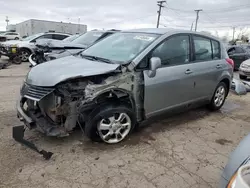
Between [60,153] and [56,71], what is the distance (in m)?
1.13

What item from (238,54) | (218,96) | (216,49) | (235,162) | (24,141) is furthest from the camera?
(238,54)

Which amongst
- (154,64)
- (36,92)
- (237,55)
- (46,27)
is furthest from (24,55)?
(46,27)

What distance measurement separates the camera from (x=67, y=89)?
10.1 ft

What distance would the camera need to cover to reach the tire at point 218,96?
5.00m

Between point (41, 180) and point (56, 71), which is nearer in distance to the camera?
point (41, 180)

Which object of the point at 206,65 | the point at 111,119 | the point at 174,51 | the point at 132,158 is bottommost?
the point at 132,158

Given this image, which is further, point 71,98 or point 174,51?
point 174,51

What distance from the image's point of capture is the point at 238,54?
12.4 meters

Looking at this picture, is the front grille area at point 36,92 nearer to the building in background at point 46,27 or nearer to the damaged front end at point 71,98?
the damaged front end at point 71,98

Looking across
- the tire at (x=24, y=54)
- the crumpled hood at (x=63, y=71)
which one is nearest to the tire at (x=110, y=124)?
the crumpled hood at (x=63, y=71)

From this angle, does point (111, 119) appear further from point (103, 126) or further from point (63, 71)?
point (63, 71)

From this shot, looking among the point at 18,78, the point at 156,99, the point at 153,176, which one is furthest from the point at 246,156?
the point at 18,78

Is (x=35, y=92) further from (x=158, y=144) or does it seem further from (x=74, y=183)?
(x=158, y=144)

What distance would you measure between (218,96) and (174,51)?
1891 mm
